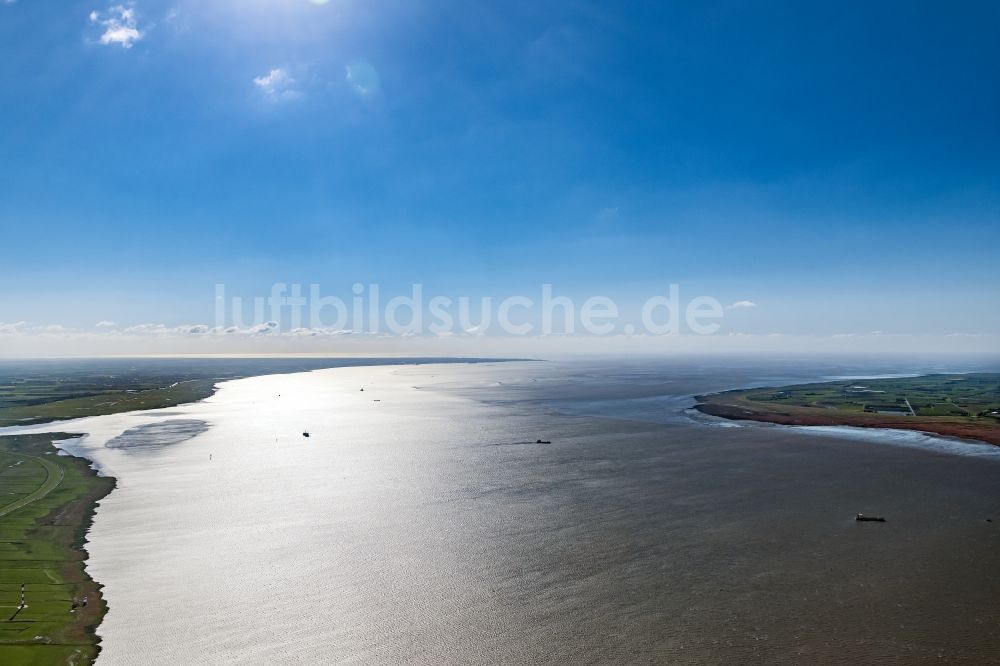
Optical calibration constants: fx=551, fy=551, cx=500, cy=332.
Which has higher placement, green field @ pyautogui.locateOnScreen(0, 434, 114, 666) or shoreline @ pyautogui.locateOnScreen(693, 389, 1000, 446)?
shoreline @ pyautogui.locateOnScreen(693, 389, 1000, 446)

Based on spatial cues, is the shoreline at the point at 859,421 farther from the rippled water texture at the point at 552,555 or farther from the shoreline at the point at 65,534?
the shoreline at the point at 65,534

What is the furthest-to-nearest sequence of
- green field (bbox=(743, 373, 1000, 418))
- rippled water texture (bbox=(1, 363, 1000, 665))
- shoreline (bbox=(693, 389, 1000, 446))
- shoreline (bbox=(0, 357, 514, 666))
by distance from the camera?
green field (bbox=(743, 373, 1000, 418)), shoreline (bbox=(693, 389, 1000, 446)), rippled water texture (bbox=(1, 363, 1000, 665)), shoreline (bbox=(0, 357, 514, 666))

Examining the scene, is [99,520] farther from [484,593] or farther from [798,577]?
[798,577]

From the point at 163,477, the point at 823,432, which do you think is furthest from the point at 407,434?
the point at 823,432

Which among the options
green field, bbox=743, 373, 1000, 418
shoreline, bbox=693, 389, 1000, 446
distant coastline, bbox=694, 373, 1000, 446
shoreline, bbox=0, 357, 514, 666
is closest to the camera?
shoreline, bbox=0, 357, 514, 666

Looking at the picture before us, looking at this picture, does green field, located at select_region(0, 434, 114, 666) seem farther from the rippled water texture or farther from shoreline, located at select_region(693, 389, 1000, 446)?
shoreline, located at select_region(693, 389, 1000, 446)

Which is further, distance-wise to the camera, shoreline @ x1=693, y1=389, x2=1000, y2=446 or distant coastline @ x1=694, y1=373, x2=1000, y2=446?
distant coastline @ x1=694, y1=373, x2=1000, y2=446

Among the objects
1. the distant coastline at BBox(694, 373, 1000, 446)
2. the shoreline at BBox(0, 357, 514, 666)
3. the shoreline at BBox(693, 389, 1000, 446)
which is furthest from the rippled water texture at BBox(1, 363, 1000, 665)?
the distant coastline at BBox(694, 373, 1000, 446)
